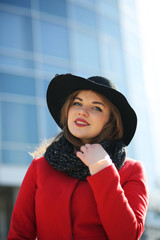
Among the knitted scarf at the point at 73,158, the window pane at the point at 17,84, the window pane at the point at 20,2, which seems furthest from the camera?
the window pane at the point at 20,2

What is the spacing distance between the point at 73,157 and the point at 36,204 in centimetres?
36

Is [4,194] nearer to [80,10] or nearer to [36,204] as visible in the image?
[80,10]

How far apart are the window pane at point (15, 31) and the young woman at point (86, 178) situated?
8896 millimetres

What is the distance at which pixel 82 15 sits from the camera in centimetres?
1280

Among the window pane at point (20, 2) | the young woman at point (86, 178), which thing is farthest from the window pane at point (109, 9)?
the young woman at point (86, 178)

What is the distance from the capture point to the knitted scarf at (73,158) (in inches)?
94.5

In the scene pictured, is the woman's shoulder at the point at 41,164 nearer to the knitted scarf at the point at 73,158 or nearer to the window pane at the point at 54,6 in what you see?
the knitted scarf at the point at 73,158

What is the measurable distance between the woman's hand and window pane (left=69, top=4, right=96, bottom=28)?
35.3 ft

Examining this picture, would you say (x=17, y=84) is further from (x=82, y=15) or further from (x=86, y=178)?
(x=86, y=178)

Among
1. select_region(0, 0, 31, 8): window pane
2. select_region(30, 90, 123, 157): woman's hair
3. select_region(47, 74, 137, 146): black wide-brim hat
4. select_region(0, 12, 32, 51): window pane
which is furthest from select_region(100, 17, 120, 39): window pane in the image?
select_region(30, 90, 123, 157): woman's hair

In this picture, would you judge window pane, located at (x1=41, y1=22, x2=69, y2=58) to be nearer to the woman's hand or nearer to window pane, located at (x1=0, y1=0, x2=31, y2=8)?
window pane, located at (x1=0, y1=0, x2=31, y2=8)

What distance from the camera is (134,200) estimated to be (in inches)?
89.4

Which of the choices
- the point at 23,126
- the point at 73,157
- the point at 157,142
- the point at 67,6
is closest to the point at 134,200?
the point at 73,157

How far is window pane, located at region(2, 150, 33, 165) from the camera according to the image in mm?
10539
